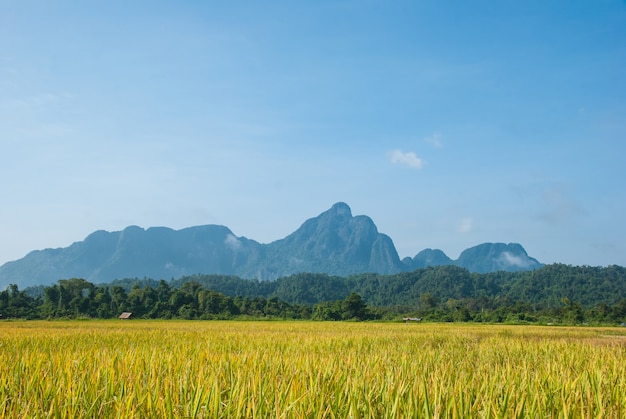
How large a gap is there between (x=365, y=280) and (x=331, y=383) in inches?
7698

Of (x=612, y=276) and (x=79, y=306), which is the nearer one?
(x=79, y=306)

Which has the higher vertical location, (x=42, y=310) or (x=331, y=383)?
(x=331, y=383)

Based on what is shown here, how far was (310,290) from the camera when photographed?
188125 mm

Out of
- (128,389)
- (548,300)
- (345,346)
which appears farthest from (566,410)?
(548,300)

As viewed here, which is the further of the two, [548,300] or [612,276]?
[612,276]

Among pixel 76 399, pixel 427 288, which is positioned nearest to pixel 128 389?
pixel 76 399

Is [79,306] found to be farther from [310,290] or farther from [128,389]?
[310,290]

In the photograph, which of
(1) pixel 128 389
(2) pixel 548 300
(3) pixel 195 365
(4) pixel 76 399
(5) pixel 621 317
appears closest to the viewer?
(4) pixel 76 399

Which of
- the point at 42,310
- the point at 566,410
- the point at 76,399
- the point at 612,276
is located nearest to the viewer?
the point at 566,410

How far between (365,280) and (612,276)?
8857cm

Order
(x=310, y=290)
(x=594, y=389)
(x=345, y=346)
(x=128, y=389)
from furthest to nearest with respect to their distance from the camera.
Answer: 1. (x=310, y=290)
2. (x=345, y=346)
3. (x=594, y=389)
4. (x=128, y=389)

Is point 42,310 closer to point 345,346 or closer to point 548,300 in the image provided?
point 345,346

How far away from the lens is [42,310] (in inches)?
2672

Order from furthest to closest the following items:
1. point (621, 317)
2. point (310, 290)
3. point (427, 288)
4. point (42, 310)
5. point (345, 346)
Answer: point (310, 290), point (427, 288), point (42, 310), point (621, 317), point (345, 346)
